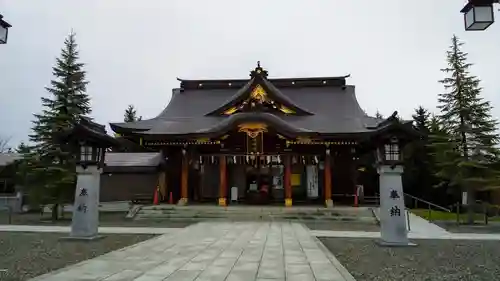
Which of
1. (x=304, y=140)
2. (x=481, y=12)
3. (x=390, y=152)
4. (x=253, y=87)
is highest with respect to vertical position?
(x=253, y=87)

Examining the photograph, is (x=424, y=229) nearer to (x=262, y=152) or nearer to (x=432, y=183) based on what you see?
(x=262, y=152)

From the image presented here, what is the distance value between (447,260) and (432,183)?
789 inches

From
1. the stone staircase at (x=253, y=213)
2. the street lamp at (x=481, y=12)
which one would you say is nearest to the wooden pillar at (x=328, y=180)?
the stone staircase at (x=253, y=213)

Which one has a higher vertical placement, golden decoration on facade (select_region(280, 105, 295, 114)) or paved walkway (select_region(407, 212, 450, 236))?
golden decoration on facade (select_region(280, 105, 295, 114))

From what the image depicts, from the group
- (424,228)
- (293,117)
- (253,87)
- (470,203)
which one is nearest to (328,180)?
(293,117)

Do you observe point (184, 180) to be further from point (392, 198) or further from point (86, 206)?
point (392, 198)

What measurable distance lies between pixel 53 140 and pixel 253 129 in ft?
28.7

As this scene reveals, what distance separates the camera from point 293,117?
2181 cm

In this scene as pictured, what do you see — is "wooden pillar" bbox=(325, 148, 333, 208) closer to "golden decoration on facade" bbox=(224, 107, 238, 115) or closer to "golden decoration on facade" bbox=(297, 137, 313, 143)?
"golden decoration on facade" bbox=(297, 137, 313, 143)

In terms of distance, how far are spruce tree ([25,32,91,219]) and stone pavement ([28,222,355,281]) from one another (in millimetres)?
8097

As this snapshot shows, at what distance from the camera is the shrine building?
1878 centimetres

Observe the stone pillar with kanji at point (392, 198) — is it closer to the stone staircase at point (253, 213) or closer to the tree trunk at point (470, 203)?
the stone staircase at point (253, 213)

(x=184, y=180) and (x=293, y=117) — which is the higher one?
(x=293, y=117)

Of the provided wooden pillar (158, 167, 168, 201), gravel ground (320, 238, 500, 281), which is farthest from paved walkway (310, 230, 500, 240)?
wooden pillar (158, 167, 168, 201)
